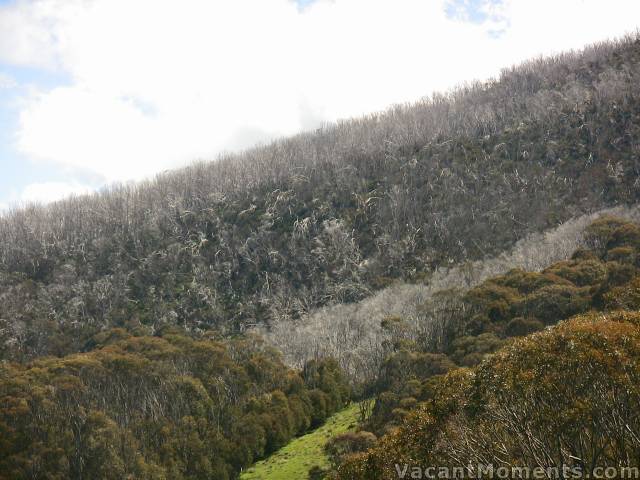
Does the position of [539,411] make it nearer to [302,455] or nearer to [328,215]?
[302,455]

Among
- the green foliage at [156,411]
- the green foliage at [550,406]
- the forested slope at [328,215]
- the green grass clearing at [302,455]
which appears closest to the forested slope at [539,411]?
the green foliage at [550,406]

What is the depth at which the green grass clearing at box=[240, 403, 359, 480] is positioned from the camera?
41.2 meters

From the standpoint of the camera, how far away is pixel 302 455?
43969mm

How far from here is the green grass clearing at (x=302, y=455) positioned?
135ft

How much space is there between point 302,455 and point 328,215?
196ft

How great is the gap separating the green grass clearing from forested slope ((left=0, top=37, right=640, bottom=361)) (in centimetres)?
3493

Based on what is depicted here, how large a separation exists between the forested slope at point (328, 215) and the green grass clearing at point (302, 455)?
34929 millimetres

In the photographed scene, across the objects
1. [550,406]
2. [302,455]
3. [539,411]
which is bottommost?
[302,455]

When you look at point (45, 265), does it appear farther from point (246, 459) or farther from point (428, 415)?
point (428, 415)

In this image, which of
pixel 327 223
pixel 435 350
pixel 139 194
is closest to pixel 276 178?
pixel 327 223

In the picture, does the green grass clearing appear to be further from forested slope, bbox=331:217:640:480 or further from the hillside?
forested slope, bbox=331:217:640:480

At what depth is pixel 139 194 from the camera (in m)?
124

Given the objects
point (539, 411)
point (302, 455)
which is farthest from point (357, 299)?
point (539, 411)

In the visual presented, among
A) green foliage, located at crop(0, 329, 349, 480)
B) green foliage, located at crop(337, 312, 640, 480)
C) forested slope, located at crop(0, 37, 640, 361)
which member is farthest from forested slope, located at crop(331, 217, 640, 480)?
forested slope, located at crop(0, 37, 640, 361)
